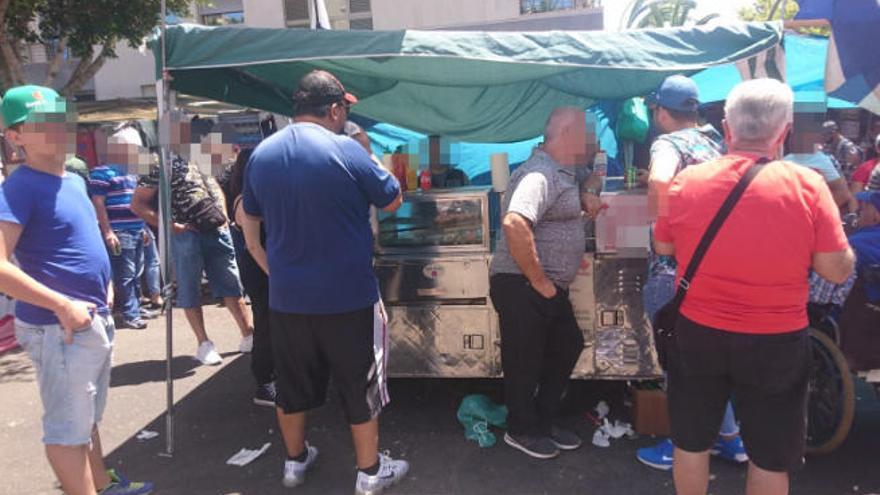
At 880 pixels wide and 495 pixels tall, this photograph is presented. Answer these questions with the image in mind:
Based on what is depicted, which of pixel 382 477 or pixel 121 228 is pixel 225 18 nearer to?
pixel 121 228

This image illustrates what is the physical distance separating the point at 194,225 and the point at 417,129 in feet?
6.58

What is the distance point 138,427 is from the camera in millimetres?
4191

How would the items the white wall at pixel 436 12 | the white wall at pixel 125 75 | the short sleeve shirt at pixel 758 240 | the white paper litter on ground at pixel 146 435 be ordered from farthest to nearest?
the white wall at pixel 125 75
the white wall at pixel 436 12
the white paper litter on ground at pixel 146 435
the short sleeve shirt at pixel 758 240

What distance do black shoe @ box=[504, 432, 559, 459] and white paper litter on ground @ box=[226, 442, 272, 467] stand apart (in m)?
1.40

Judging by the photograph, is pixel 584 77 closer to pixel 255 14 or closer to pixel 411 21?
pixel 411 21

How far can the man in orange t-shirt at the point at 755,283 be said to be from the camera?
211cm

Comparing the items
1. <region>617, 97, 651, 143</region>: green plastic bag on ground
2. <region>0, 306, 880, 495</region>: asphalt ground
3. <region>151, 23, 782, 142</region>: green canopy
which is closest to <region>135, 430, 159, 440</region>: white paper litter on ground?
<region>0, 306, 880, 495</region>: asphalt ground

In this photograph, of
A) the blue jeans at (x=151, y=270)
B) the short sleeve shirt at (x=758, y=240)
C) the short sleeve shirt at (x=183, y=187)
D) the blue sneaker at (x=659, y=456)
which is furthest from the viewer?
the blue jeans at (x=151, y=270)

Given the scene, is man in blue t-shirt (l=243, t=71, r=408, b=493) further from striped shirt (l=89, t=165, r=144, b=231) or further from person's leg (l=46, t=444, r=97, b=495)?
striped shirt (l=89, t=165, r=144, b=231)

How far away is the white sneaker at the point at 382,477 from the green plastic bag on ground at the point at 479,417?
50 centimetres

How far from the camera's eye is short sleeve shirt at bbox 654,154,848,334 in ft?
6.88

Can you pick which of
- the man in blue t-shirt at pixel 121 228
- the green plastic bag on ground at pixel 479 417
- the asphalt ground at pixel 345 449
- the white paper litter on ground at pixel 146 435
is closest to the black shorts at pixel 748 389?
the asphalt ground at pixel 345 449

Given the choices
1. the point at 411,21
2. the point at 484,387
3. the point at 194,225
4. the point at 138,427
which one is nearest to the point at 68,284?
the point at 138,427

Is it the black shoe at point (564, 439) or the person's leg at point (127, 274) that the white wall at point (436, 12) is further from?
the black shoe at point (564, 439)
